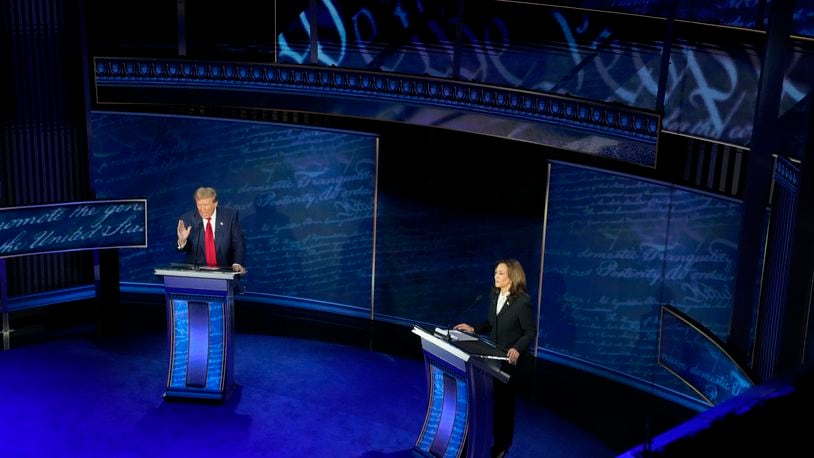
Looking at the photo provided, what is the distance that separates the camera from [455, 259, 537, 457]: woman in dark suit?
5547 millimetres

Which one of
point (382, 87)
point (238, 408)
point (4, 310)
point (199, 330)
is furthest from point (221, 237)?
point (4, 310)

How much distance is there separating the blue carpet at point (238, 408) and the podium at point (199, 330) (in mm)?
168

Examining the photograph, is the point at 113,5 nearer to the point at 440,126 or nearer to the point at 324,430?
the point at 440,126

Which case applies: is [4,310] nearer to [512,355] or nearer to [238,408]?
[238,408]

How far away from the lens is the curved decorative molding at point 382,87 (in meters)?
6.12

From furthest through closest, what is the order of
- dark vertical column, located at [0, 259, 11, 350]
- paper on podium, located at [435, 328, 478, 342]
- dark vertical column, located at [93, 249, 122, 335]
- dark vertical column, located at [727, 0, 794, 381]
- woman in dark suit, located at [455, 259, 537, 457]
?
dark vertical column, located at [93, 249, 122, 335]
dark vertical column, located at [0, 259, 11, 350]
woman in dark suit, located at [455, 259, 537, 457]
paper on podium, located at [435, 328, 478, 342]
dark vertical column, located at [727, 0, 794, 381]

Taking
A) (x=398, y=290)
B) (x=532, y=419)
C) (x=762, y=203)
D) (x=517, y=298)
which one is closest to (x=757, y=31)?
(x=762, y=203)

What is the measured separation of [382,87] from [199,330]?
2546 mm

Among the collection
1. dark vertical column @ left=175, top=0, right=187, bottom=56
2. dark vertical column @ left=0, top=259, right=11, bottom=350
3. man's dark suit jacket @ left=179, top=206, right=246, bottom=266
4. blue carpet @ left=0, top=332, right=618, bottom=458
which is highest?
dark vertical column @ left=175, top=0, right=187, bottom=56

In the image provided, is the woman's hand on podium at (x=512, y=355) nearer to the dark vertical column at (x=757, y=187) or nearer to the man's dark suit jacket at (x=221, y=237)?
the dark vertical column at (x=757, y=187)

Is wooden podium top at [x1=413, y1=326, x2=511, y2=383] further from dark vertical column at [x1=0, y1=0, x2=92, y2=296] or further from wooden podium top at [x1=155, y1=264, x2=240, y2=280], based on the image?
dark vertical column at [x1=0, y1=0, x2=92, y2=296]

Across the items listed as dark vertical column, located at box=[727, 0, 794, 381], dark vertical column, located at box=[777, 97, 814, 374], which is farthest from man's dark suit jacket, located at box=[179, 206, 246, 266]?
dark vertical column, located at box=[777, 97, 814, 374]

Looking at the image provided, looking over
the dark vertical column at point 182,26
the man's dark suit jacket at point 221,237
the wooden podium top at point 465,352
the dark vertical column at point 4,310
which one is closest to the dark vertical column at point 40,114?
the dark vertical column at point 4,310

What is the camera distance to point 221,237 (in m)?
6.59
